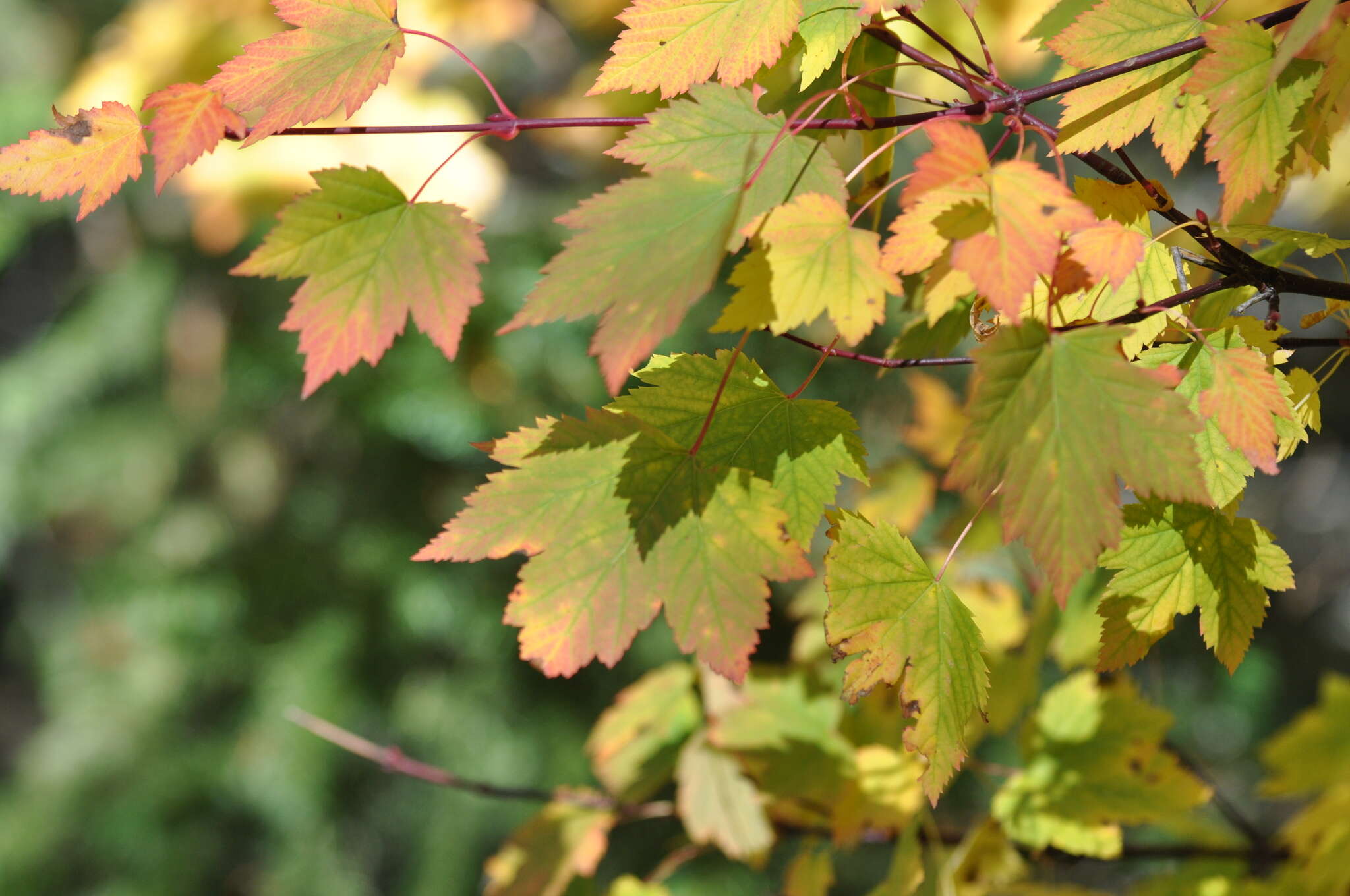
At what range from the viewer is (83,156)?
41 centimetres

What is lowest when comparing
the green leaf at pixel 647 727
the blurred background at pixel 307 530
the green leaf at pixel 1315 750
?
the blurred background at pixel 307 530

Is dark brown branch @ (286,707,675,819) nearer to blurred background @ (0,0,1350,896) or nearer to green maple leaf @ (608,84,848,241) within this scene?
green maple leaf @ (608,84,848,241)

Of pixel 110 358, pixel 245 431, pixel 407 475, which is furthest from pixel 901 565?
pixel 110 358

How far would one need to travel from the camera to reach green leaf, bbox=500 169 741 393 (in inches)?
12.2

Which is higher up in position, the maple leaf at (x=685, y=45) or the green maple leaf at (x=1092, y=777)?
the maple leaf at (x=685, y=45)

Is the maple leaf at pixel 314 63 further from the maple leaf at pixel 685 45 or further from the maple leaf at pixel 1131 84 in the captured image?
the maple leaf at pixel 1131 84

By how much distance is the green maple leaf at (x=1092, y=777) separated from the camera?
0.67m

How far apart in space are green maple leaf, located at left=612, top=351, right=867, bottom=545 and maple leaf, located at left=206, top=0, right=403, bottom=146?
0.58 feet

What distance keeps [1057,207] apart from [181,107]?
36 centimetres

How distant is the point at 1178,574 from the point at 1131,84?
22 cm

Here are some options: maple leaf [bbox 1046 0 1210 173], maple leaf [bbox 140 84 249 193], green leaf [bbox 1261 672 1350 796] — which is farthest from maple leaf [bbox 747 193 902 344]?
green leaf [bbox 1261 672 1350 796]

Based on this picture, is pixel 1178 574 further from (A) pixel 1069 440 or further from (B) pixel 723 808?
(B) pixel 723 808

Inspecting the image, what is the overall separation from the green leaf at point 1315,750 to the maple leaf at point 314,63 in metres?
0.98

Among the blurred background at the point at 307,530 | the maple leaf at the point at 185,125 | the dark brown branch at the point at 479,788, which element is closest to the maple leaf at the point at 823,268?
the maple leaf at the point at 185,125
